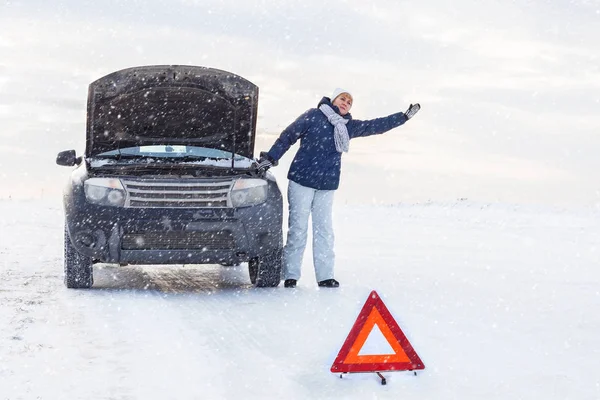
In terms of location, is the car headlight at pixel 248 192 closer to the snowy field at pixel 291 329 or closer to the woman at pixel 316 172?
the woman at pixel 316 172

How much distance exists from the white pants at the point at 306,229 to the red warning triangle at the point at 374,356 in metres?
3.81

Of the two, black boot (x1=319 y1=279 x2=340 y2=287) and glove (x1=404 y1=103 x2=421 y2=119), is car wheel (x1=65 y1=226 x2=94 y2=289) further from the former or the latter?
glove (x1=404 y1=103 x2=421 y2=119)

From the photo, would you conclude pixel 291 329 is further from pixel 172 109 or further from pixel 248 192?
pixel 172 109

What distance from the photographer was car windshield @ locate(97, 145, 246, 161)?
27.2 feet

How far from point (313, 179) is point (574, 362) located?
154 inches

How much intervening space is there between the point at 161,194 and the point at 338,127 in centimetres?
206

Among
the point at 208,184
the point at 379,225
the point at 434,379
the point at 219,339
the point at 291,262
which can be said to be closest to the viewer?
the point at 434,379

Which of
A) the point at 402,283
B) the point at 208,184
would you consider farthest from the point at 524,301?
the point at 208,184

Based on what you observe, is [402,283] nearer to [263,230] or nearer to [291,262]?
[291,262]

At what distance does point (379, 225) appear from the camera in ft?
61.3

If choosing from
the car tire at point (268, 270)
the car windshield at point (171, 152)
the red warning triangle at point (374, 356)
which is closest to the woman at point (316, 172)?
the car tire at point (268, 270)

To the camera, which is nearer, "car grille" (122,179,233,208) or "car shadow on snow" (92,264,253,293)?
"car grille" (122,179,233,208)

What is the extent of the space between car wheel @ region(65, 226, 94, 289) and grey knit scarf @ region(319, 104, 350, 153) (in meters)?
2.75

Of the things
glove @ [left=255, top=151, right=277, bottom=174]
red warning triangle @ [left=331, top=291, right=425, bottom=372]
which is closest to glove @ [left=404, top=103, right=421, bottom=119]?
glove @ [left=255, top=151, right=277, bottom=174]
